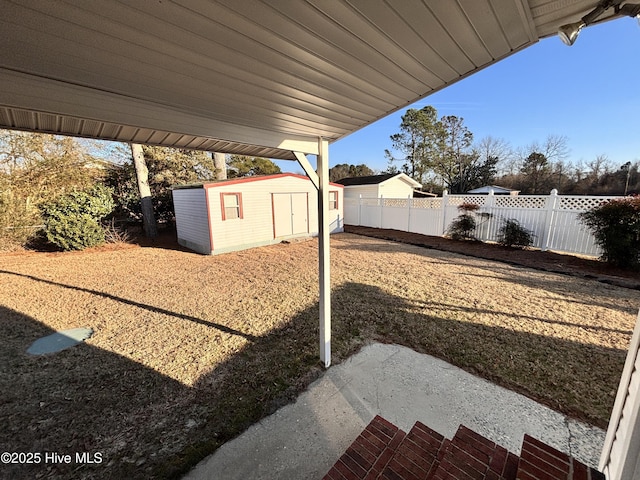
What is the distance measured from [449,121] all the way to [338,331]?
28089 millimetres

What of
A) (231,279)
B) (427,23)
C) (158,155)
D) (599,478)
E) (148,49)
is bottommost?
(231,279)

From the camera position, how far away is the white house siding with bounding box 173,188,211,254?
860cm

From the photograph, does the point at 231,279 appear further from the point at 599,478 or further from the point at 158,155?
the point at 158,155

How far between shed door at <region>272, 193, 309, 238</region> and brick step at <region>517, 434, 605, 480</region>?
30.8ft

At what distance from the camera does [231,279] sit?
609 centimetres

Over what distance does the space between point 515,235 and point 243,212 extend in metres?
9.13

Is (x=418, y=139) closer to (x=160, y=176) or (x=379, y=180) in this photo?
(x=379, y=180)

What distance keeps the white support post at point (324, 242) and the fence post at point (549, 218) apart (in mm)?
8429

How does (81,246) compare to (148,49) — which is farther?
(81,246)

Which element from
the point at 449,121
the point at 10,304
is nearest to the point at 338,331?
the point at 10,304

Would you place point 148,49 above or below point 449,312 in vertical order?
above

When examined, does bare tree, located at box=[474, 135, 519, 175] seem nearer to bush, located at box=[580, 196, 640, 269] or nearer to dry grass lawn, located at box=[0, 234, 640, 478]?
bush, located at box=[580, 196, 640, 269]

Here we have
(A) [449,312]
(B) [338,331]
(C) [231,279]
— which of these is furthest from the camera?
(C) [231,279]

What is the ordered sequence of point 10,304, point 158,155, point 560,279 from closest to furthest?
1. point 10,304
2. point 560,279
3. point 158,155
